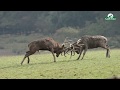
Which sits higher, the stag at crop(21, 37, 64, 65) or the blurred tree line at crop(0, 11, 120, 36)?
the blurred tree line at crop(0, 11, 120, 36)

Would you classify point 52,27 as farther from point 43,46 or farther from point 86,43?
point 43,46

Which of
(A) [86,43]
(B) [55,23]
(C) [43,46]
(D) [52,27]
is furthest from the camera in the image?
(B) [55,23]

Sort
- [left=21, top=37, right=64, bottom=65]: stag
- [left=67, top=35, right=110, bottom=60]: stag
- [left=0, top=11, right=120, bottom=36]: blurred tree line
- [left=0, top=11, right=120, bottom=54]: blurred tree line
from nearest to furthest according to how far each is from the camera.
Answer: [left=21, top=37, right=64, bottom=65]: stag < [left=67, top=35, right=110, bottom=60]: stag < [left=0, top=11, right=120, bottom=54]: blurred tree line < [left=0, top=11, right=120, bottom=36]: blurred tree line

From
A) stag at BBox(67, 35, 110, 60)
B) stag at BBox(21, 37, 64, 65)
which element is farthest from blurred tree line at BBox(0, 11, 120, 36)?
stag at BBox(21, 37, 64, 65)

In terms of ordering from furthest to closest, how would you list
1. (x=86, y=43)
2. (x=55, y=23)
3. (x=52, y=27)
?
1. (x=55, y=23)
2. (x=52, y=27)
3. (x=86, y=43)

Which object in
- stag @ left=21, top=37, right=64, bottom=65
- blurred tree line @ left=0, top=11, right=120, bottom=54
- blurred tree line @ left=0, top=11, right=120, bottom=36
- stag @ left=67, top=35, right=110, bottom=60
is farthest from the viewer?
blurred tree line @ left=0, top=11, right=120, bottom=36

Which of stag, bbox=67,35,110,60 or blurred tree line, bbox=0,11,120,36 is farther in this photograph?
blurred tree line, bbox=0,11,120,36

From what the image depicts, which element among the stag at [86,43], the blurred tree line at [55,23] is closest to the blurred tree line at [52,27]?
the blurred tree line at [55,23]

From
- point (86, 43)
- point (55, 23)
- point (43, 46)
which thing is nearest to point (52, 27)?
point (55, 23)

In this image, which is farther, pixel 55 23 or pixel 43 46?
pixel 55 23

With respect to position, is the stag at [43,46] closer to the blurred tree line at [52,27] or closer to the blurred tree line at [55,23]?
the blurred tree line at [52,27]

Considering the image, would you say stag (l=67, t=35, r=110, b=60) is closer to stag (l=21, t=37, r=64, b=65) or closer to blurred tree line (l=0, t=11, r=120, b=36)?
stag (l=21, t=37, r=64, b=65)
